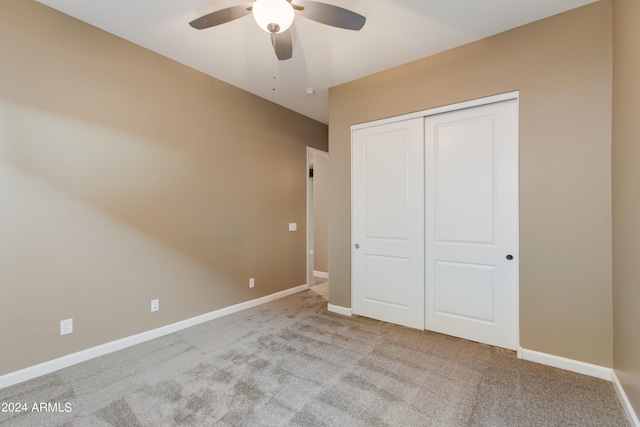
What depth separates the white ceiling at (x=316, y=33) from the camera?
217 centimetres

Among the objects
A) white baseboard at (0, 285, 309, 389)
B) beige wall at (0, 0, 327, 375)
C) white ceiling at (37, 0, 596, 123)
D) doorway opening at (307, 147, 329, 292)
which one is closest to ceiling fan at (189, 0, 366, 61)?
white ceiling at (37, 0, 596, 123)

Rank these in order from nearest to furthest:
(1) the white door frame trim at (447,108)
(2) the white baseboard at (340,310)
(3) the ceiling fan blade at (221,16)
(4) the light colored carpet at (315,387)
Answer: (4) the light colored carpet at (315,387)
(3) the ceiling fan blade at (221,16)
(1) the white door frame trim at (447,108)
(2) the white baseboard at (340,310)

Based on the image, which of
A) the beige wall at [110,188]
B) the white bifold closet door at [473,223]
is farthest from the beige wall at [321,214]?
the white bifold closet door at [473,223]

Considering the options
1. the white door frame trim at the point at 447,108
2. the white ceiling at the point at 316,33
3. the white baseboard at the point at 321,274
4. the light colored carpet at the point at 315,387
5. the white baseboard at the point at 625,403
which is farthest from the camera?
the white baseboard at the point at 321,274

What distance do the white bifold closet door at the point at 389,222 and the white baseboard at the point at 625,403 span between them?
4.59ft

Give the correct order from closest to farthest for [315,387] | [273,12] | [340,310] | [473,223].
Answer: [273,12] < [315,387] < [473,223] < [340,310]

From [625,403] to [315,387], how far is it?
193 cm

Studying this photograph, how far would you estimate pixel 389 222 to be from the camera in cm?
314

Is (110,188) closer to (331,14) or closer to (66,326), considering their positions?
(66,326)

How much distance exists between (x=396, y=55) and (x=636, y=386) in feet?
9.90

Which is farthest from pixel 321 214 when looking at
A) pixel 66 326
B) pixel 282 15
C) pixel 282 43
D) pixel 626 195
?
pixel 626 195

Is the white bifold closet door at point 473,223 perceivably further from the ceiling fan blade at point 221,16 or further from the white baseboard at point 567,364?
the ceiling fan blade at point 221,16

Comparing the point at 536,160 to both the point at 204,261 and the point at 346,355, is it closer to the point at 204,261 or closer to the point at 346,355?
the point at 346,355

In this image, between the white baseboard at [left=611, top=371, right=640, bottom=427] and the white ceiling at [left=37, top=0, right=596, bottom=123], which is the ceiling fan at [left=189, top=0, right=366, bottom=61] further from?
the white baseboard at [left=611, top=371, right=640, bottom=427]
